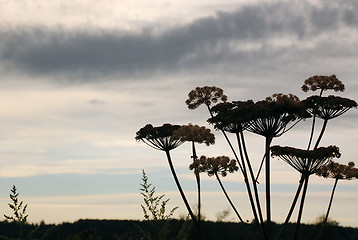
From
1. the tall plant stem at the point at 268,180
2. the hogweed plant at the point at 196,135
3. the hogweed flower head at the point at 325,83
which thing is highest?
the hogweed flower head at the point at 325,83

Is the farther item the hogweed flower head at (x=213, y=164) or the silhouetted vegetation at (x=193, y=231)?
the silhouetted vegetation at (x=193, y=231)

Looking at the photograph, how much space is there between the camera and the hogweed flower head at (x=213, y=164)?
16781mm

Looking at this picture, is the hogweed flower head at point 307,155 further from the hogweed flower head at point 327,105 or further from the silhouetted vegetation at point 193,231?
the silhouetted vegetation at point 193,231

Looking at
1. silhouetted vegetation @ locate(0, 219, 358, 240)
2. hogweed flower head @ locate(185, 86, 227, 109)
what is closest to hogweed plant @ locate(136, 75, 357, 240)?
hogweed flower head @ locate(185, 86, 227, 109)

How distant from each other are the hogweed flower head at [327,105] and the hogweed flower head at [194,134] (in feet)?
11.1

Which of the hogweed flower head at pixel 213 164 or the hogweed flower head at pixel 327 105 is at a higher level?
the hogweed flower head at pixel 327 105

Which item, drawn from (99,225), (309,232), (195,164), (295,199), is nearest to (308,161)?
(295,199)

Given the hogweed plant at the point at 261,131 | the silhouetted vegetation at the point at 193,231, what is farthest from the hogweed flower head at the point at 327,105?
the silhouetted vegetation at the point at 193,231

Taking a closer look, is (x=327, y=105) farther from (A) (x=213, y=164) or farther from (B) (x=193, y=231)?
(B) (x=193, y=231)

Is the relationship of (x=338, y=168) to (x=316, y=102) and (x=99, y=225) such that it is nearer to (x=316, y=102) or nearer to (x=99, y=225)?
(x=316, y=102)

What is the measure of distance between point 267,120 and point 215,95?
2619mm

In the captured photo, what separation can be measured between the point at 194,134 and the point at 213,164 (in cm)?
122

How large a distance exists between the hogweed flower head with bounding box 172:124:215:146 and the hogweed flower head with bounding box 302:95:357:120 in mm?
3394

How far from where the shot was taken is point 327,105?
17375 mm
